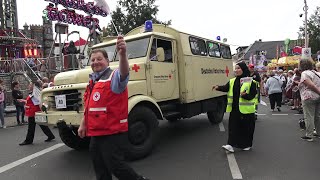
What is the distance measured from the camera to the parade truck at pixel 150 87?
20.0ft

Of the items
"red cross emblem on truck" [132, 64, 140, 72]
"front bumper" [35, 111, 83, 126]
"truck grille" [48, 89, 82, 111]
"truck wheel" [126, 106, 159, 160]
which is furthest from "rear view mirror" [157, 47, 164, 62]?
"front bumper" [35, 111, 83, 126]

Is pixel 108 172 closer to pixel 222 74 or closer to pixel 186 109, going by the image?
pixel 186 109

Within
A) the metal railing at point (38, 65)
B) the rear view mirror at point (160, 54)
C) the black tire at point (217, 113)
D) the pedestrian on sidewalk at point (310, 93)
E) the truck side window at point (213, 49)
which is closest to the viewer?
the rear view mirror at point (160, 54)

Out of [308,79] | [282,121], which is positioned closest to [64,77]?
[308,79]

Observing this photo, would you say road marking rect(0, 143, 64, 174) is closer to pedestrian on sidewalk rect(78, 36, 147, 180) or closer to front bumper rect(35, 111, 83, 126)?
front bumper rect(35, 111, 83, 126)

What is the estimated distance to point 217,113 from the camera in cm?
1032

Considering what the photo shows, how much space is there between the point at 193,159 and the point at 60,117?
8.00 ft

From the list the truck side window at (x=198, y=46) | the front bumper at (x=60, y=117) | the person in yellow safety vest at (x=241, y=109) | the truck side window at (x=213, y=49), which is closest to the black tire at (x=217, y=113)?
the truck side window at (x=213, y=49)

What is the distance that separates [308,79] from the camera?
7168 mm

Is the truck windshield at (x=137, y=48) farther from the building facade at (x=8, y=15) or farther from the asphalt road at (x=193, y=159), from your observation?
the building facade at (x=8, y=15)

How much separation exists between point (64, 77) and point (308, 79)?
4909 mm

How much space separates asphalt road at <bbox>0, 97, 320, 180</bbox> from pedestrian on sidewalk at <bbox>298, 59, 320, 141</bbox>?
1.55 ft

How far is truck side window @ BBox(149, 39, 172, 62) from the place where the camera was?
702 cm

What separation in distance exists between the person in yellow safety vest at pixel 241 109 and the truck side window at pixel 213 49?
3117 millimetres
